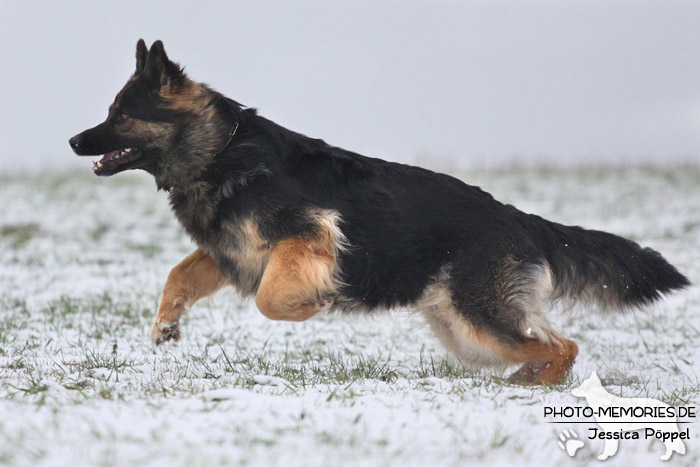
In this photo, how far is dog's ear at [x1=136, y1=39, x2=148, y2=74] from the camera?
475cm

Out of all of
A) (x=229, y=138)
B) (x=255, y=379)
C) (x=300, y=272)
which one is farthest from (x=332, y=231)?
(x=255, y=379)

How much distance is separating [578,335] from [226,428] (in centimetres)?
451

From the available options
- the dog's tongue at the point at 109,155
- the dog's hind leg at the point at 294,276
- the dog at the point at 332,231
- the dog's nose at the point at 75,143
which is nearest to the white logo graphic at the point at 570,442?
the dog at the point at 332,231

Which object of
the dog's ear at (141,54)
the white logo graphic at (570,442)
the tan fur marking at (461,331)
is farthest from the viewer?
the tan fur marking at (461,331)

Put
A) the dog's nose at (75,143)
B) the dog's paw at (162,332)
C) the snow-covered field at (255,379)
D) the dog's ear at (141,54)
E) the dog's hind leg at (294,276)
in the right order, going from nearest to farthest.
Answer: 1. the snow-covered field at (255,379)
2. the dog's hind leg at (294,276)
3. the dog's nose at (75,143)
4. the dog's ear at (141,54)
5. the dog's paw at (162,332)

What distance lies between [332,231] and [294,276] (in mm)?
395

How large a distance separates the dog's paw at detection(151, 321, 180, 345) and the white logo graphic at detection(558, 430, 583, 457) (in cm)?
285

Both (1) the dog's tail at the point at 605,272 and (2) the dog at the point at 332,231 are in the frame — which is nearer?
(2) the dog at the point at 332,231

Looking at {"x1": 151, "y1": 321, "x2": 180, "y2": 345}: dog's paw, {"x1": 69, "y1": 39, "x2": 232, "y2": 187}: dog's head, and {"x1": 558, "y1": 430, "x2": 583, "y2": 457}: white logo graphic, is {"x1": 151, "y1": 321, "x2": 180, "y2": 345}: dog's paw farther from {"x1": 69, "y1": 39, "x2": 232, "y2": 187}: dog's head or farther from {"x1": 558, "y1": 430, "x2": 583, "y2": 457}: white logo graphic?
{"x1": 558, "y1": 430, "x2": 583, "y2": 457}: white logo graphic

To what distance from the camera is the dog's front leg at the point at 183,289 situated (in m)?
4.99

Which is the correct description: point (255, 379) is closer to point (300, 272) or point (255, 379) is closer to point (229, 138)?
point (300, 272)

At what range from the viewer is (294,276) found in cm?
454

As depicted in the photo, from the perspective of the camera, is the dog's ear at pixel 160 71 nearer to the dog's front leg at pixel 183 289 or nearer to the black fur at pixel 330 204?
the black fur at pixel 330 204

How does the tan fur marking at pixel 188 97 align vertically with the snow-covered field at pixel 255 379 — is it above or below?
above
